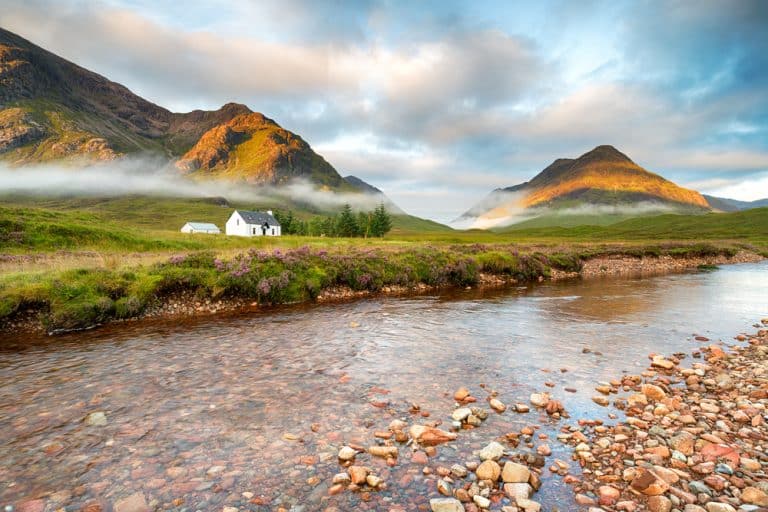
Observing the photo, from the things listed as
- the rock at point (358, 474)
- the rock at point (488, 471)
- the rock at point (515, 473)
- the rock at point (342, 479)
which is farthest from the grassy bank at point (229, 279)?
the rock at point (515, 473)

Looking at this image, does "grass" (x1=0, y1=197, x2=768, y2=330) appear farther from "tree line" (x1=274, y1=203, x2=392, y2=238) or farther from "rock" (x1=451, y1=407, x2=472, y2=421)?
"tree line" (x1=274, y1=203, x2=392, y2=238)

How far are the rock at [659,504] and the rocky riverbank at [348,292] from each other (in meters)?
19.6

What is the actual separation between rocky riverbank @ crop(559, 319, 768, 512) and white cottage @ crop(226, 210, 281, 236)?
12206 cm

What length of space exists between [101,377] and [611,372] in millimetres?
15136

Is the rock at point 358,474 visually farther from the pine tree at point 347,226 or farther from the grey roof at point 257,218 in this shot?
the grey roof at point 257,218

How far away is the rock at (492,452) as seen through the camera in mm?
6445

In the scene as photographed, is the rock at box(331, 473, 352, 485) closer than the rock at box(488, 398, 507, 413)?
Yes

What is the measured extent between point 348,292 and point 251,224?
110854mm

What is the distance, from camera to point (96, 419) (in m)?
8.19

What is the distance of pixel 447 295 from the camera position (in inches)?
1068

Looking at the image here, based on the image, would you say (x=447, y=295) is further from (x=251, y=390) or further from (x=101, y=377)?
(x=101, y=377)

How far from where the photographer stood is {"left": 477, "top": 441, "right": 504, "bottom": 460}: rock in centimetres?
645

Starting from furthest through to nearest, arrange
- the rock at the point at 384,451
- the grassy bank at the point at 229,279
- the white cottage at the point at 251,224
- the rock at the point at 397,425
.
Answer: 1. the white cottage at the point at 251,224
2. the grassy bank at the point at 229,279
3. the rock at the point at 397,425
4. the rock at the point at 384,451

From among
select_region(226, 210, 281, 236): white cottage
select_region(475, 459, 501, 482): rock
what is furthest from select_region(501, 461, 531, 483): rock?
select_region(226, 210, 281, 236): white cottage
